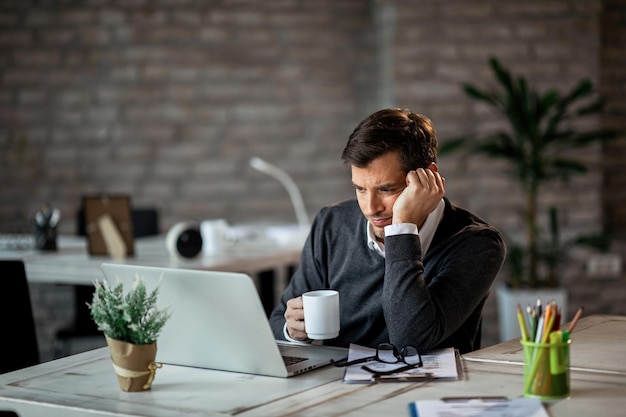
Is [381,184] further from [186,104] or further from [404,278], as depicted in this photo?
[186,104]

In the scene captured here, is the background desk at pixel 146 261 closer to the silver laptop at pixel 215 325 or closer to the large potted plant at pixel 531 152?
the large potted plant at pixel 531 152

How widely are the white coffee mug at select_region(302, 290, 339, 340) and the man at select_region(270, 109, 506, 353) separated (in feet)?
0.29

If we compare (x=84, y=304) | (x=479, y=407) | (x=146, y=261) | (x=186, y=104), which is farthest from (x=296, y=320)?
(x=186, y=104)

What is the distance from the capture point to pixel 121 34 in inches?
201

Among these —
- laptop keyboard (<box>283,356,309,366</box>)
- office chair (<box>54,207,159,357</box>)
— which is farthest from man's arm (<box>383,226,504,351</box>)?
office chair (<box>54,207,159,357</box>)

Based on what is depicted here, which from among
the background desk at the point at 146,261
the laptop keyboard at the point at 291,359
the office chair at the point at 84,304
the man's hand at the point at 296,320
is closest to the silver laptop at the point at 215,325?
the laptop keyboard at the point at 291,359

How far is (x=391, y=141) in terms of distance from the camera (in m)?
2.10

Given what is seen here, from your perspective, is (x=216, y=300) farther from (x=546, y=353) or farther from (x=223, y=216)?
(x=223, y=216)

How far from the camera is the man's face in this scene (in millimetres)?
2100

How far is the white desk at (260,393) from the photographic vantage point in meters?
1.51

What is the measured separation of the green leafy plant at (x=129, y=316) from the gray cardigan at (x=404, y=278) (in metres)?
0.54

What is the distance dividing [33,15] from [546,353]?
431 cm

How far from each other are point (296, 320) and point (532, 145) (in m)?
2.67

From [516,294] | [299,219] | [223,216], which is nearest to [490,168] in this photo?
[516,294]
